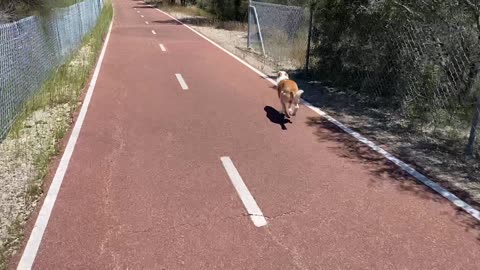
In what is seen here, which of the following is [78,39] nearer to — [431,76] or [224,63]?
[224,63]

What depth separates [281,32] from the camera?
15.0 m

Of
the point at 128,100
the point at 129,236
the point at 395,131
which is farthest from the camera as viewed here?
the point at 128,100

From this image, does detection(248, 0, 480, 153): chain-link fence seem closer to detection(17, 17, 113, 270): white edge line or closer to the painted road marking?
the painted road marking

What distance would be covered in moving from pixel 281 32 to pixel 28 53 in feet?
28.3

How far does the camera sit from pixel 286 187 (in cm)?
516

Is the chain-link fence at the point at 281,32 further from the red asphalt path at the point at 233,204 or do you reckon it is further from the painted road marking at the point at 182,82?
the red asphalt path at the point at 233,204

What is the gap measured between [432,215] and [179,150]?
3498 mm

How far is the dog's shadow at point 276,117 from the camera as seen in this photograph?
7750mm

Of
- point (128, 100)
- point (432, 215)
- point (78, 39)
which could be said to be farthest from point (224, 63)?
point (432, 215)

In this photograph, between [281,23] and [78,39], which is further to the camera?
[78,39]

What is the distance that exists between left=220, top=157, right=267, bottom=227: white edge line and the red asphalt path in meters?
0.07

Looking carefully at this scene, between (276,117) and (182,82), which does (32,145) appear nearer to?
(276,117)

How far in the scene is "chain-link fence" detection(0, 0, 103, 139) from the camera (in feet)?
23.4

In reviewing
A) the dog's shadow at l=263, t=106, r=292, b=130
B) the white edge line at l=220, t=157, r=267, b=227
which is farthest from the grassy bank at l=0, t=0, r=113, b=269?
the dog's shadow at l=263, t=106, r=292, b=130
